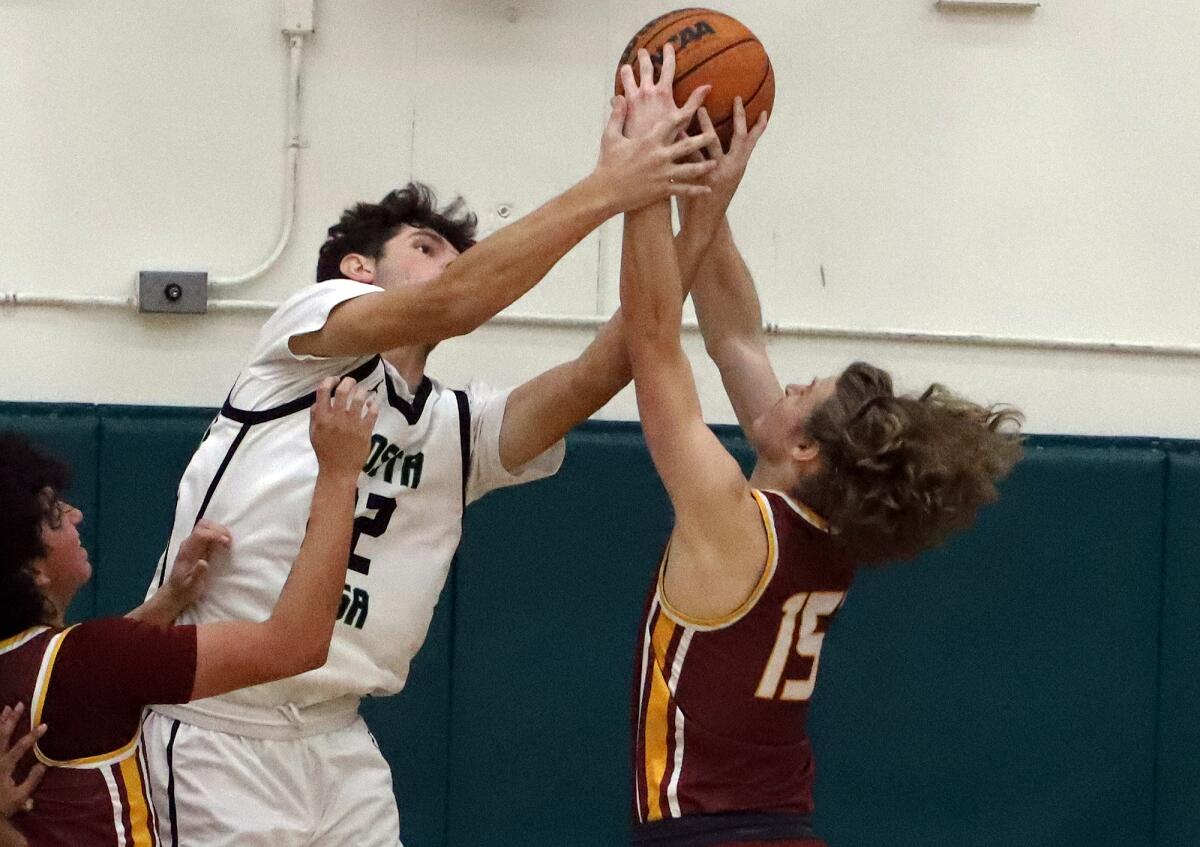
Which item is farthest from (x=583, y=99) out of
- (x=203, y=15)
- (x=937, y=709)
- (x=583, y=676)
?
(x=937, y=709)

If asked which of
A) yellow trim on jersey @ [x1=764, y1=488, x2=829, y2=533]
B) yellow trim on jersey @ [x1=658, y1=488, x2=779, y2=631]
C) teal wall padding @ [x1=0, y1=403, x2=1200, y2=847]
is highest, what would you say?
yellow trim on jersey @ [x1=764, y1=488, x2=829, y2=533]

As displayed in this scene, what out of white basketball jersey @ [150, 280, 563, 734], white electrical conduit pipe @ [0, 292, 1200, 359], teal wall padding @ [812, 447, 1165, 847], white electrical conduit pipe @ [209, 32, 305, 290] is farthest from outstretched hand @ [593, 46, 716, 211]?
teal wall padding @ [812, 447, 1165, 847]

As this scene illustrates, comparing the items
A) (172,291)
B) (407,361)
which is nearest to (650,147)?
(407,361)

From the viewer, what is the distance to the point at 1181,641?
406cm

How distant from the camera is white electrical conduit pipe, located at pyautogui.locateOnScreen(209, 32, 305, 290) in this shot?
4.06 metres

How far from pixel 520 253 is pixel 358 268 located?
0.64 meters

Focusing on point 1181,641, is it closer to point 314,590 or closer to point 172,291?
point 314,590

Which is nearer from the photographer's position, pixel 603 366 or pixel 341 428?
pixel 341 428

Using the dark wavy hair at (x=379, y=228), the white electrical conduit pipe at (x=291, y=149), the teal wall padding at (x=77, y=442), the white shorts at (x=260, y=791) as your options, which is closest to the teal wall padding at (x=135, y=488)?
the teal wall padding at (x=77, y=442)

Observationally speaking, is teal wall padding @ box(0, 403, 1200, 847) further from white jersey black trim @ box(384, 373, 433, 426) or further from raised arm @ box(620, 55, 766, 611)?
raised arm @ box(620, 55, 766, 611)

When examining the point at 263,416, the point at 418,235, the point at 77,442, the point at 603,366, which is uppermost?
the point at 418,235

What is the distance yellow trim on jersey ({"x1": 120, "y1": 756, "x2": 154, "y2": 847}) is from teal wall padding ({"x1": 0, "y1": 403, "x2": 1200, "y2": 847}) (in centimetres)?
162

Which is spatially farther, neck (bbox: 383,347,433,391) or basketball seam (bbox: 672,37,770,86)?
neck (bbox: 383,347,433,391)

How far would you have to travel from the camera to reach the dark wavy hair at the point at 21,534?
220 centimetres
